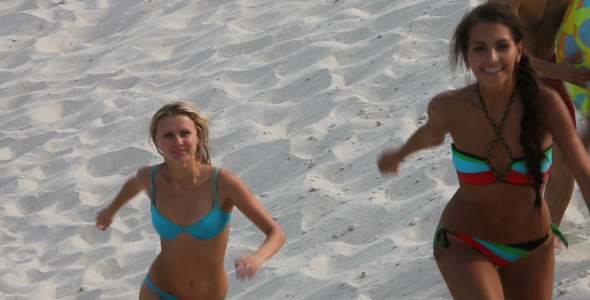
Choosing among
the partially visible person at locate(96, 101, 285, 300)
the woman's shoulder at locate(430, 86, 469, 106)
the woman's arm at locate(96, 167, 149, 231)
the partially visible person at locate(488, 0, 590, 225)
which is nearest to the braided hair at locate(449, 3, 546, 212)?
the woman's shoulder at locate(430, 86, 469, 106)

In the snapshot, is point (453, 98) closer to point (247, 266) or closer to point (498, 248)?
point (498, 248)

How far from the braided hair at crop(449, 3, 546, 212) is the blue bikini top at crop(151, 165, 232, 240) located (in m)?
1.14

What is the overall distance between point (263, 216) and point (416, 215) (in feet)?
5.28

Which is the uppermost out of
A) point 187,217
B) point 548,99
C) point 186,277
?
point 548,99

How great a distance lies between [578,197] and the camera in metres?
4.83

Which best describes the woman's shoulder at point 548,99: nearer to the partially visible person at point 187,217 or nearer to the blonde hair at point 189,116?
the partially visible person at point 187,217

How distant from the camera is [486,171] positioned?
326 centimetres

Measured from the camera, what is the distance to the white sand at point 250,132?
496 cm

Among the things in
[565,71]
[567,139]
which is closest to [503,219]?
[567,139]

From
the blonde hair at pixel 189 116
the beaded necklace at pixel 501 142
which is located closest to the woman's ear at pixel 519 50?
the beaded necklace at pixel 501 142

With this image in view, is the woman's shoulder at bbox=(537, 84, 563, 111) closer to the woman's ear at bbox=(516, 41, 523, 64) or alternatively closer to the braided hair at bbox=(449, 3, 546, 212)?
the braided hair at bbox=(449, 3, 546, 212)

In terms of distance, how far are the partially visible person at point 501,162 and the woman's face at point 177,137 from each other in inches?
42.9

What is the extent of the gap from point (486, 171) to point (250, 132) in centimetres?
327

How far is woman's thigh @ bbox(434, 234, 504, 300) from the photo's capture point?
122 inches
